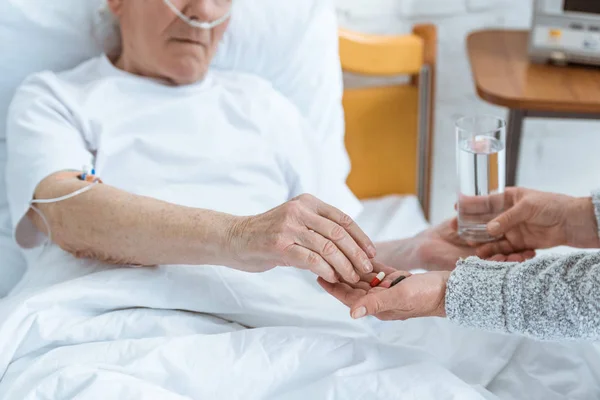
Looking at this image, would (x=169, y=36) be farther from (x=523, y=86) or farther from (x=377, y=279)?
(x=523, y=86)

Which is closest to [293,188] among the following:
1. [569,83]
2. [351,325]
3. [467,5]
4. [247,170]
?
A: [247,170]

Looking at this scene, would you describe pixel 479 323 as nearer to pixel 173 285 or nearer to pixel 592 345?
pixel 592 345

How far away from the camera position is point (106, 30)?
5.04 feet

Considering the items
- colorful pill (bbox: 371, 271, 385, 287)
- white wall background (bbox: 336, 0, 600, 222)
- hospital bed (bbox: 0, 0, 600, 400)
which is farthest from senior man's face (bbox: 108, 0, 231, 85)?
white wall background (bbox: 336, 0, 600, 222)

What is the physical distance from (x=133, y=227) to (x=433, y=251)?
52cm

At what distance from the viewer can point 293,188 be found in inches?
58.0

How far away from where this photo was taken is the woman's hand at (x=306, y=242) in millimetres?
1024

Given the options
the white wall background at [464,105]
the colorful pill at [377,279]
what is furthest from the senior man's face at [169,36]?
the white wall background at [464,105]

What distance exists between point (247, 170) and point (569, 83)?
726 millimetres

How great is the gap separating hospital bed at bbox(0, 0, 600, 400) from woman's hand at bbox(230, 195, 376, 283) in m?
0.10

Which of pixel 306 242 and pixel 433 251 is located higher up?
pixel 306 242

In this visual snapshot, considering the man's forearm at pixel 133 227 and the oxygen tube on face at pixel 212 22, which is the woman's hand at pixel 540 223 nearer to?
the man's forearm at pixel 133 227

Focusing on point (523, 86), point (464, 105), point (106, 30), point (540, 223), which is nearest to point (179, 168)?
point (106, 30)

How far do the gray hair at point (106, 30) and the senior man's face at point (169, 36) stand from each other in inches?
3.6
